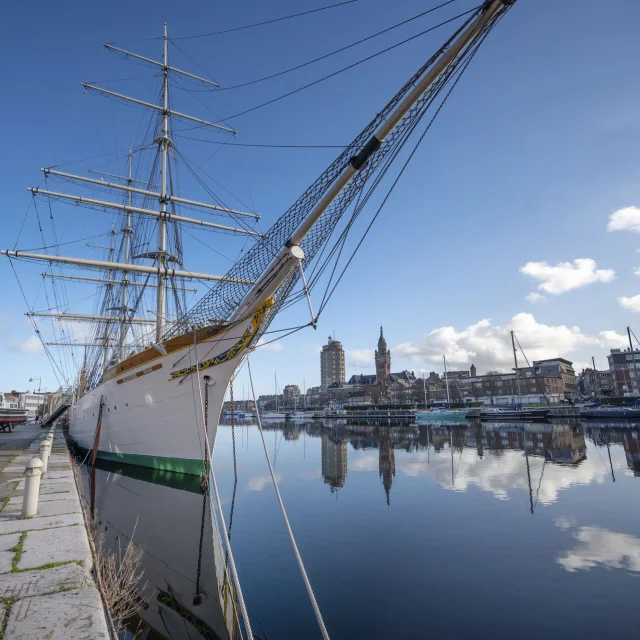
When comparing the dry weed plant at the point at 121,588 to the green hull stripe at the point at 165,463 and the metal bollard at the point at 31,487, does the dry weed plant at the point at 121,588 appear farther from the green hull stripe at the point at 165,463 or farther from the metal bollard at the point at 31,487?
the green hull stripe at the point at 165,463

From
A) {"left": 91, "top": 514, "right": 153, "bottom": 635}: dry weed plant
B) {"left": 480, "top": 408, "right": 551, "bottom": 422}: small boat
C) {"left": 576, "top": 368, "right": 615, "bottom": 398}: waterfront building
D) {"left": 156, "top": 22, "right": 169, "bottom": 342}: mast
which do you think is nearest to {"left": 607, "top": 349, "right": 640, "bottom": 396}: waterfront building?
{"left": 576, "top": 368, "right": 615, "bottom": 398}: waterfront building

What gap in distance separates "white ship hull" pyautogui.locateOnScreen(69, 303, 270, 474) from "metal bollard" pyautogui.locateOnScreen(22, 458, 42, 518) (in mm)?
5331

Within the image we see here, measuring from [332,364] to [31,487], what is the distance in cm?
17726

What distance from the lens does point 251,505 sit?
12828 mm

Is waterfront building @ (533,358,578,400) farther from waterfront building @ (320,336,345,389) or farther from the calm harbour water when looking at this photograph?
the calm harbour water

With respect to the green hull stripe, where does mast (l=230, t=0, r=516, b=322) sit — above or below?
above

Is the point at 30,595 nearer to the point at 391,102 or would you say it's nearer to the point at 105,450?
the point at 391,102

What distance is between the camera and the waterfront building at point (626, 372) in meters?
89.2

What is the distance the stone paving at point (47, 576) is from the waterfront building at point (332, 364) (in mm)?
173345

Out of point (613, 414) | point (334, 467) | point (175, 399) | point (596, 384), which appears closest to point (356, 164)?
point (175, 399)

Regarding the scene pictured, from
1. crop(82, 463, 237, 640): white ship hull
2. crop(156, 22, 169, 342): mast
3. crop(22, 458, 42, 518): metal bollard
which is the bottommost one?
crop(82, 463, 237, 640): white ship hull

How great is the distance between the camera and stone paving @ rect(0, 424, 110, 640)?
10.0 feet

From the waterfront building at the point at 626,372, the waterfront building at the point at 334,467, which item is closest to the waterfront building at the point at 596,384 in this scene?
the waterfront building at the point at 626,372

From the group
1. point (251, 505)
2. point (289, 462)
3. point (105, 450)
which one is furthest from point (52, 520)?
point (289, 462)
